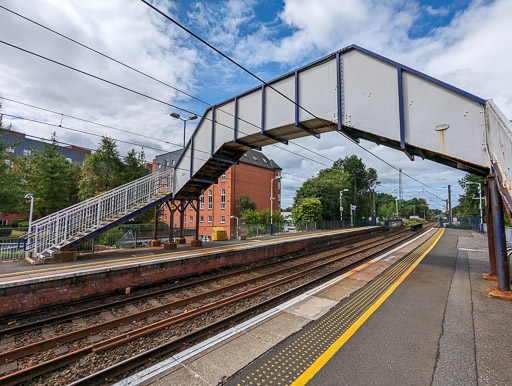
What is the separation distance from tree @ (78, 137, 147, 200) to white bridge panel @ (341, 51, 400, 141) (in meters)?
29.9

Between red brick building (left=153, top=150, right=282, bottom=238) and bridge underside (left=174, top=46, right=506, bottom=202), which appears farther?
red brick building (left=153, top=150, right=282, bottom=238)

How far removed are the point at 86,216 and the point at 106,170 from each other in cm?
2238

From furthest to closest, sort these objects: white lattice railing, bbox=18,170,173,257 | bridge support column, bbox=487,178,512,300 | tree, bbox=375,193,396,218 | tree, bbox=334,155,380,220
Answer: tree, bbox=375,193,396,218 → tree, bbox=334,155,380,220 → white lattice railing, bbox=18,170,173,257 → bridge support column, bbox=487,178,512,300

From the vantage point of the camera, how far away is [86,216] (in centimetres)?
1200

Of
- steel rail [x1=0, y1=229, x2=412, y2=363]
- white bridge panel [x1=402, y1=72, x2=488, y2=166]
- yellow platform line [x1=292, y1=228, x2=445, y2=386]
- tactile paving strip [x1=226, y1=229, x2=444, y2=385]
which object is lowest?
steel rail [x1=0, y1=229, x2=412, y2=363]

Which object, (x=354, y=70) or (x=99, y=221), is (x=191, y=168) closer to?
(x=99, y=221)

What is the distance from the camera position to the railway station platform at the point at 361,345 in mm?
3404

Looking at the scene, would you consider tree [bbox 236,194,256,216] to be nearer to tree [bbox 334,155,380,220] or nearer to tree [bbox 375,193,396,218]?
tree [bbox 334,155,380,220]

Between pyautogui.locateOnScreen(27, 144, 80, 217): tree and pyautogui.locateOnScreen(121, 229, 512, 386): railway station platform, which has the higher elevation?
pyautogui.locateOnScreen(27, 144, 80, 217): tree

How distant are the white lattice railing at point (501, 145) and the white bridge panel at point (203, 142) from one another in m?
11.2

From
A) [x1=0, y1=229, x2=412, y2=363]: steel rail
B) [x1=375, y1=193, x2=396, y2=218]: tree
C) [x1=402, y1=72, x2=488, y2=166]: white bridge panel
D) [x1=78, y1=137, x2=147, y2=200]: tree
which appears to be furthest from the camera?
[x1=375, y1=193, x2=396, y2=218]: tree

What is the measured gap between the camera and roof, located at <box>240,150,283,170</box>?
1778 inches

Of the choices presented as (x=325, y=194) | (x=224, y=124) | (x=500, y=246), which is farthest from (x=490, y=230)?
(x=325, y=194)

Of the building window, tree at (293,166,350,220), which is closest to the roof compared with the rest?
the building window
